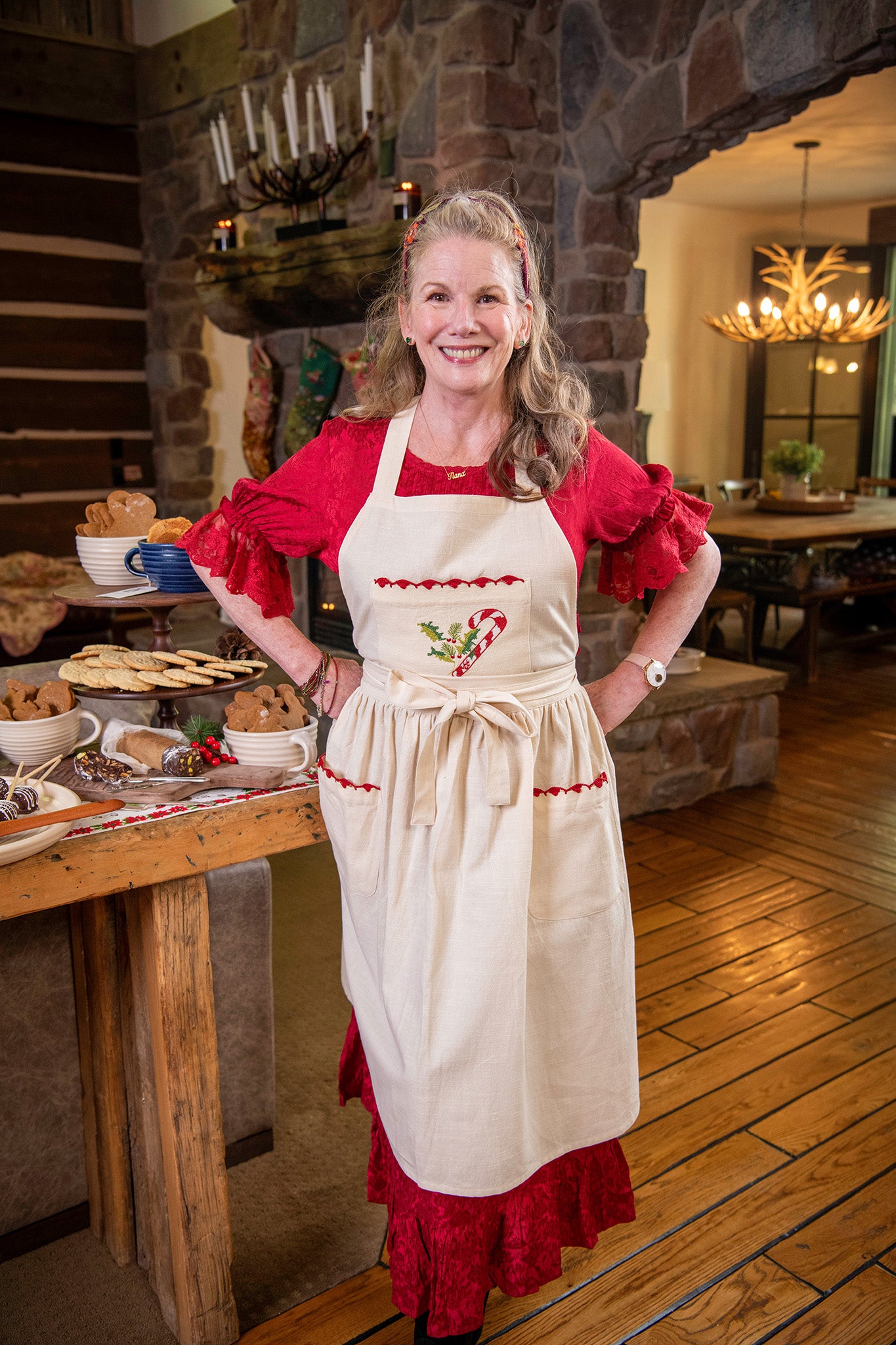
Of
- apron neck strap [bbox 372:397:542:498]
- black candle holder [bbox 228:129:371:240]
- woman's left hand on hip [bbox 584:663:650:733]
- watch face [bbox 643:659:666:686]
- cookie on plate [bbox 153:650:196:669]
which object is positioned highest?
black candle holder [bbox 228:129:371:240]

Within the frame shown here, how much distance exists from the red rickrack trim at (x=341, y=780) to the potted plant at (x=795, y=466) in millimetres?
5507

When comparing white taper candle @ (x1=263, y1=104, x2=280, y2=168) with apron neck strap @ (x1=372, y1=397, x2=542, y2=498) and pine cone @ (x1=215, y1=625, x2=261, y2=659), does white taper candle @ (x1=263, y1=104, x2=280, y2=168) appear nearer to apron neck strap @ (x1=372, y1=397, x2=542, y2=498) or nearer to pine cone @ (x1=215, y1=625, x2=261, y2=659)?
pine cone @ (x1=215, y1=625, x2=261, y2=659)

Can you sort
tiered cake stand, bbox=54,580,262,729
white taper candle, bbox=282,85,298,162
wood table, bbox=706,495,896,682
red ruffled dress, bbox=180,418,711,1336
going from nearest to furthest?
1. red ruffled dress, bbox=180,418,711,1336
2. tiered cake stand, bbox=54,580,262,729
3. white taper candle, bbox=282,85,298,162
4. wood table, bbox=706,495,896,682

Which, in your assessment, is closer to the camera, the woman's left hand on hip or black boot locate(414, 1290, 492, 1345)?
black boot locate(414, 1290, 492, 1345)

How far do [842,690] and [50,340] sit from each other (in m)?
4.51

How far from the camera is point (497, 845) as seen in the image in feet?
4.80

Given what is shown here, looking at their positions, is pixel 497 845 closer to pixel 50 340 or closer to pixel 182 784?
pixel 182 784

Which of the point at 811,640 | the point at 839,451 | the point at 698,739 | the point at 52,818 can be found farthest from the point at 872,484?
the point at 52,818

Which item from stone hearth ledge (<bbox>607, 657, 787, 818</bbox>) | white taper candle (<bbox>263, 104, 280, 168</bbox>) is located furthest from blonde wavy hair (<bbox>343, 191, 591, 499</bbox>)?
white taper candle (<bbox>263, 104, 280, 168</bbox>)

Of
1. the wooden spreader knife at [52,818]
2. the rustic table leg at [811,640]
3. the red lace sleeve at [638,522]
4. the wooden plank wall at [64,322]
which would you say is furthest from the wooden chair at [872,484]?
the wooden spreader knife at [52,818]

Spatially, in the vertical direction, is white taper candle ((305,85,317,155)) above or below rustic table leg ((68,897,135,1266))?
above

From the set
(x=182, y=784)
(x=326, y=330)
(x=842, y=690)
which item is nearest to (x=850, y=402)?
(x=842, y=690)

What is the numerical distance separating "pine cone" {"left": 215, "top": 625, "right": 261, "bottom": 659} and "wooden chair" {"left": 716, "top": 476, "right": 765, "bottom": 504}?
18.5 ft

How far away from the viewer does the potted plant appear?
6.46m
